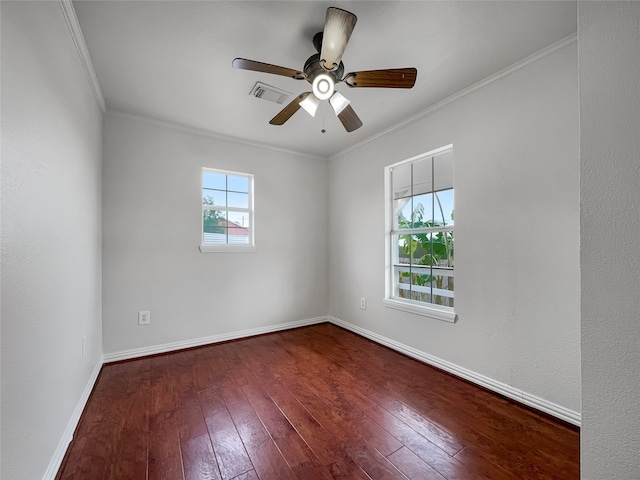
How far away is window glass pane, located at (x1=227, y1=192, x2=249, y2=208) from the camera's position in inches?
134

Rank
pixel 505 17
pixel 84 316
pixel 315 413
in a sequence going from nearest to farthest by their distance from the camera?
pixel 505 17 → pixel 315 413 → pixel 84 316

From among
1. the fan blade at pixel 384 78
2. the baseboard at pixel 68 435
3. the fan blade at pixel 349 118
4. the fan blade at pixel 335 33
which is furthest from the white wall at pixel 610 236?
the baseboard at pixel 68 435

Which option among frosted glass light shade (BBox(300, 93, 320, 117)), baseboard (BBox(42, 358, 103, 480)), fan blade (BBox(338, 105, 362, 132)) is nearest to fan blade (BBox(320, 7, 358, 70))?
frosted glass light shade (BBox(300, 93, 320, 117))

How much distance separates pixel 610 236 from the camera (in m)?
0.91

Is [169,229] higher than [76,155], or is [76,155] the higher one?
[76,155]

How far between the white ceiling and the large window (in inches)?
25.4

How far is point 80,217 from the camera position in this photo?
1878 millimetres

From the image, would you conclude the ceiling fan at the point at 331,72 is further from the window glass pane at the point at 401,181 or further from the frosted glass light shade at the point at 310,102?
the window glass pane at the point at 401,181

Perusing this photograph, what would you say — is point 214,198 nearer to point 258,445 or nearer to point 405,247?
point 405,247

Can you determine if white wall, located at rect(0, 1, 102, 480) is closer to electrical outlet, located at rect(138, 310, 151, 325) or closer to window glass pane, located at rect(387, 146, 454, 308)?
electrical outlet, located at rect(138, 310, 151, 325)

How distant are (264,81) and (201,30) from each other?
57cm

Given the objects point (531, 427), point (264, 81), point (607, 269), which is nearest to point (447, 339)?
point (531, 427)

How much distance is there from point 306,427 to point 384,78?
221 centimetres

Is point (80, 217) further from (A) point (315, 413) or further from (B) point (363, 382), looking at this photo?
(B) point (363, 382)
